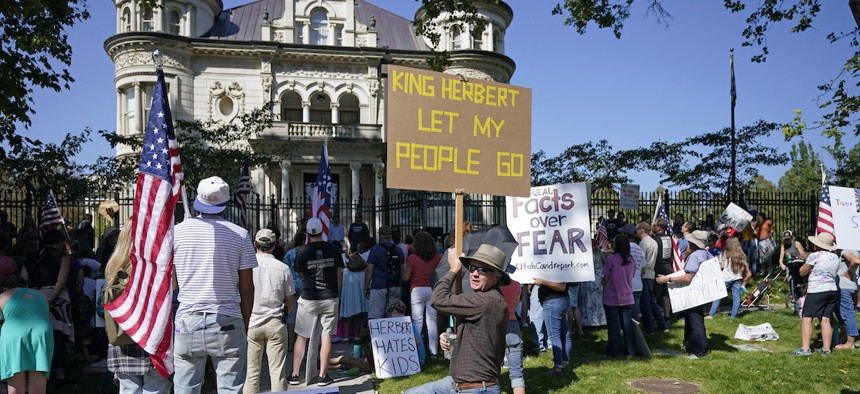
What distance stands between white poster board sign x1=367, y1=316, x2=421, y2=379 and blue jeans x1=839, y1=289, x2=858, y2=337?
640 centimetres

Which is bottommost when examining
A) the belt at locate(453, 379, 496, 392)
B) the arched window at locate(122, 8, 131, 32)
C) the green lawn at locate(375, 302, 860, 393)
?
the green lawn at locate(375, 302, 860, 393)

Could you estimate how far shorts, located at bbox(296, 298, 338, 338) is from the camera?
25.3ft

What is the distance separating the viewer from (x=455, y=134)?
564 cm

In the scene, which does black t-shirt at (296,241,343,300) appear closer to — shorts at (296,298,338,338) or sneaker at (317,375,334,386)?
shorts at (296,298,338,338)

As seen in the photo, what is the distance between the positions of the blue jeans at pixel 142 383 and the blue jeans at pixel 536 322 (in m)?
5.37

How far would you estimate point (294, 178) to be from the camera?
3416 cm

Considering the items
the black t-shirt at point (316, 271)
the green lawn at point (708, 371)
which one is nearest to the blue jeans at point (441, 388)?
the green lawn at point (708, 371)

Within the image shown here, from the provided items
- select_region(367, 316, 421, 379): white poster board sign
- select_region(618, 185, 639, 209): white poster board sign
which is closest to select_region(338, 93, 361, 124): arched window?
select_region(618, 185, 639, 209): white poster board sign

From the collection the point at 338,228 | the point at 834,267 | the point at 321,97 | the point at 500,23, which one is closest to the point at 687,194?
the point at 338,228

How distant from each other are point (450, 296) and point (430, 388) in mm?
684

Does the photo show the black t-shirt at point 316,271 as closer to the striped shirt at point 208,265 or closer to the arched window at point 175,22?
the striped shirt at point 208,265

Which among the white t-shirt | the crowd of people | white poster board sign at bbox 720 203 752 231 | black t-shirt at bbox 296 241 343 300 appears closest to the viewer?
the crowd of people

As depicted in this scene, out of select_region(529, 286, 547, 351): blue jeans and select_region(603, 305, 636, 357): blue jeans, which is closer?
select_region(603, 305, 636, 357): blue jeans

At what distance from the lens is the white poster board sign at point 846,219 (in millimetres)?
9602
